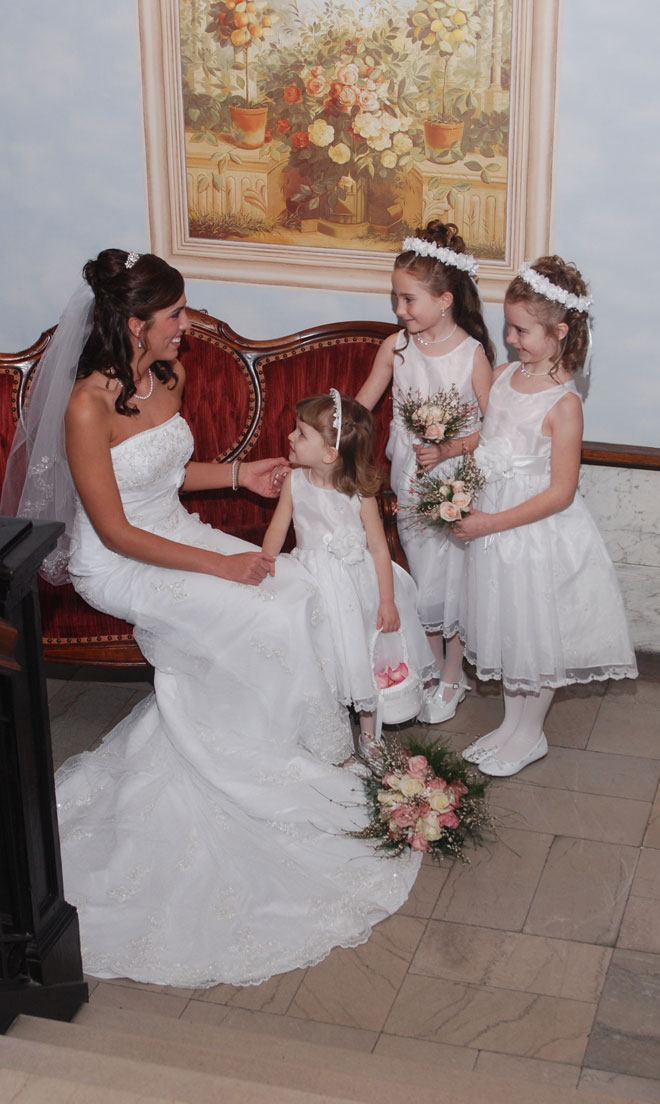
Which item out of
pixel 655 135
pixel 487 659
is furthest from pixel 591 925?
pixel 655 135

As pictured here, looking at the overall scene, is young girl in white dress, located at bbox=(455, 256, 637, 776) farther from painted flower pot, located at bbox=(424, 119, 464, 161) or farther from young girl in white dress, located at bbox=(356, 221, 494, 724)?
painted flower pot, located at bbox=(424, 119, 464, 161)

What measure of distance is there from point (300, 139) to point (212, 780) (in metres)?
2.47

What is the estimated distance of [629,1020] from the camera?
10.9ft

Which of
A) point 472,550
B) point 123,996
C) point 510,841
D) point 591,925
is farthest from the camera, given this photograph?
point 472,550

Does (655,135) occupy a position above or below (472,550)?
above

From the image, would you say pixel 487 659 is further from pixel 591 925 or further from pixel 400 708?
A: pixel 591 925

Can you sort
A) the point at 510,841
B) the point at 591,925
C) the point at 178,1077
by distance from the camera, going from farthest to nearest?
the point at 510,841 < the point at 591,925 < the point at 178,1077

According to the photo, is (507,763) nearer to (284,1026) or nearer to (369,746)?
(369,746)

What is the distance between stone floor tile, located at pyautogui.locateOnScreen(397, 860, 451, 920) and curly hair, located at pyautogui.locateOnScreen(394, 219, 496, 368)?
6.24ft

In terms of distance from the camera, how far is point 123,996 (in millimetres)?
3432

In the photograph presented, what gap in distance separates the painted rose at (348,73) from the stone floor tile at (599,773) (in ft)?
8.53

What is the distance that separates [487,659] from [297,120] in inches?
86.0

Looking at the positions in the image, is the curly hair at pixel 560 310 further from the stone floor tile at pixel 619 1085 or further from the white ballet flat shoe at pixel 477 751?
the stone floor tile at pixel 619 1085

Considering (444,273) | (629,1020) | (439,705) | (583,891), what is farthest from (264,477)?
(629,1020)
